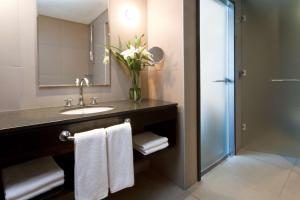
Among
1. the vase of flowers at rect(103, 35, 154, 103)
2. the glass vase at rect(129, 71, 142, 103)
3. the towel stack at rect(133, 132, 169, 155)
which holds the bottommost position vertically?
the towel stack at rect(133, 132, 169, 155)

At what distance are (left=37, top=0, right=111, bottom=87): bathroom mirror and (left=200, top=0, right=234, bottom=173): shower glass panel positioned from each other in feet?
3.14

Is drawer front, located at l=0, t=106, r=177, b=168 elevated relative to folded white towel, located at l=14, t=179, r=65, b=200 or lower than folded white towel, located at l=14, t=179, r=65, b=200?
elevated

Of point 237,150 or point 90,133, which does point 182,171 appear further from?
point 237,150

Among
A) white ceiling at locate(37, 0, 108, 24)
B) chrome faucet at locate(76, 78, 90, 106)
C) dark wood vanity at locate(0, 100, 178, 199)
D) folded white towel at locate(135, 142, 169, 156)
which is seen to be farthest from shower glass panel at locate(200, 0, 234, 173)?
chrome faucet at locate(76, 78, 90, 106)

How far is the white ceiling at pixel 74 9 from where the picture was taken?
145 cm

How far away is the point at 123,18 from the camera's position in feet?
6.06

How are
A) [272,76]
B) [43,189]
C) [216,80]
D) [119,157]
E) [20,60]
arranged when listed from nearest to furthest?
[43,189]
[119,157]
[20,60]
[216,80]
[272,76]

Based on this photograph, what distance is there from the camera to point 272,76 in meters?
2.43

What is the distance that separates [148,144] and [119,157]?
0.33m

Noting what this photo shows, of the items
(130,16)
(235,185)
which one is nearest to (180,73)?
(130,16)

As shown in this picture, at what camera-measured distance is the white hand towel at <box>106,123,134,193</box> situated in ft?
3.87

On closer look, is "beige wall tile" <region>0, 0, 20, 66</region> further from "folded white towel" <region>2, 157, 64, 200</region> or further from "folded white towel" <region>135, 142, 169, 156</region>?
"folded white towel" <region>135, 142, 169, 156</region>

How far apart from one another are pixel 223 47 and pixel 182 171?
1.49m

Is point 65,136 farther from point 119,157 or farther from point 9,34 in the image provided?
point 9,34
